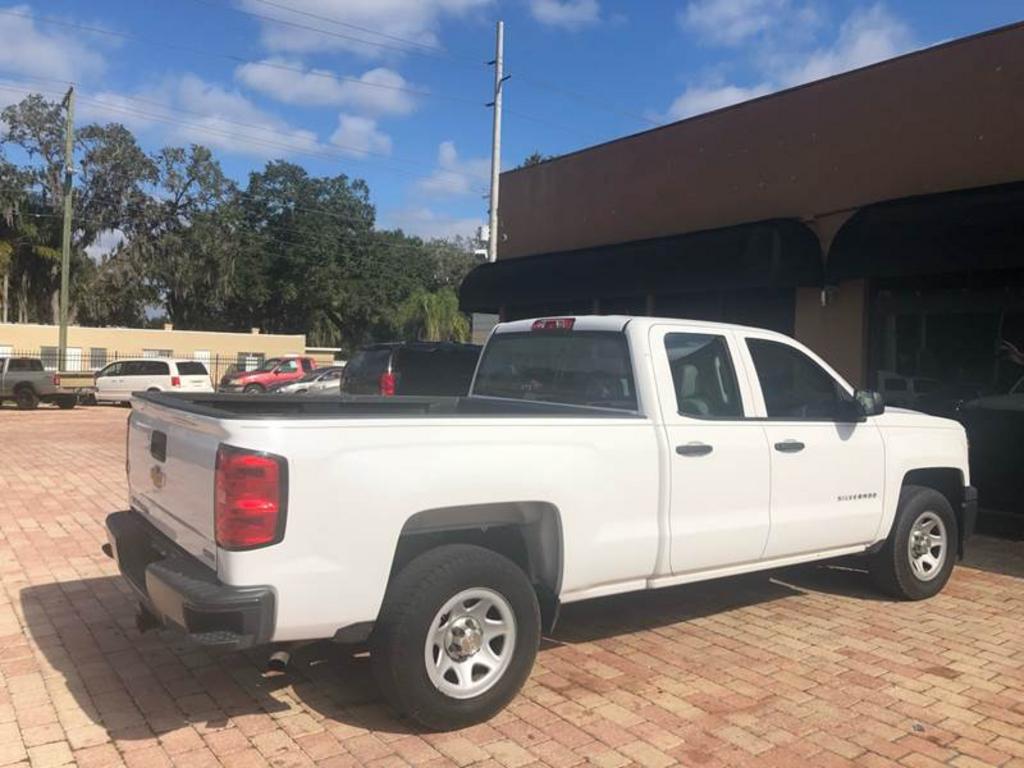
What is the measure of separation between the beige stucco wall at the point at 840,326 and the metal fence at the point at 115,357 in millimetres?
29403

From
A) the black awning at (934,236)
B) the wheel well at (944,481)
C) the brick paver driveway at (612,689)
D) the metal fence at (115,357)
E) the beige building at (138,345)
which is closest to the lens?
the brick paver driveway at (612,689)

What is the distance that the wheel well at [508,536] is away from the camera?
390cm

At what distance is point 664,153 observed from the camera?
13820 millimetres

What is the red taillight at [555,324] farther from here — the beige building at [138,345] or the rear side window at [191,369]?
the beige building at [138,345]

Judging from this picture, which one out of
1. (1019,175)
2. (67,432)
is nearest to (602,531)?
(1019,175)

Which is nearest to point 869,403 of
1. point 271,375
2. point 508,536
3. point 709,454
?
point 709,454

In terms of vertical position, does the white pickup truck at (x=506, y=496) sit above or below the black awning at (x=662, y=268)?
below

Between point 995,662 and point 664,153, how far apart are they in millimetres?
10276

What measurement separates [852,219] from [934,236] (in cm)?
136

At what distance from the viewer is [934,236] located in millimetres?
9312

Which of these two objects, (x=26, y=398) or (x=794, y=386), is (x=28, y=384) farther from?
(x=794, y=386)

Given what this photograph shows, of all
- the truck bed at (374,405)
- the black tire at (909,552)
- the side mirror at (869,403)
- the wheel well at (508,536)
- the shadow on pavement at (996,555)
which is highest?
the side mirror at (869,403)

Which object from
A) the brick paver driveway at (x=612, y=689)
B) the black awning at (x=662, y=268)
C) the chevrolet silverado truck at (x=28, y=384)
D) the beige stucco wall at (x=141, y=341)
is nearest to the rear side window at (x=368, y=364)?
the black awning at (x=662, y=268)

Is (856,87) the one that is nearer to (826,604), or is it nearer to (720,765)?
(826,604)
